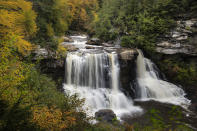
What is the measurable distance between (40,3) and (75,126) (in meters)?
13.9

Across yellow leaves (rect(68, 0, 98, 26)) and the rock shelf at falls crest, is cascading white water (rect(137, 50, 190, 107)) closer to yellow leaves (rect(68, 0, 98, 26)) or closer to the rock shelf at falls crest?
the rock shelf at falls crest

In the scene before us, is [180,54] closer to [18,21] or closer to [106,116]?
[106,116]

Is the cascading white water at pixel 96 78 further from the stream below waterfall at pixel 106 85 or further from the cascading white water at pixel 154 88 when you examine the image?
the cascading white water at pixel 154 88

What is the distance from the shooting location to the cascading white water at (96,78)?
11266mm

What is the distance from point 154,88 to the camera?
13.1 metres

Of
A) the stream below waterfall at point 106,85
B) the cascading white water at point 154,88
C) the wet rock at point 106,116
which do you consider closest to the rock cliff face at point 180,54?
the cascading white water at point 154,88

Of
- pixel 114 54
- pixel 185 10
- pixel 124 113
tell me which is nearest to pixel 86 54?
pixel 114 54

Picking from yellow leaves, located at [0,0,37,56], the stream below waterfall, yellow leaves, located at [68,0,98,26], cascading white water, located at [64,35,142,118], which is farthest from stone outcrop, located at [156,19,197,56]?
yellow leaves, located at [68,0,98,26]

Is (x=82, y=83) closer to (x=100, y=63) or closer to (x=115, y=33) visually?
(x=100, y=63)

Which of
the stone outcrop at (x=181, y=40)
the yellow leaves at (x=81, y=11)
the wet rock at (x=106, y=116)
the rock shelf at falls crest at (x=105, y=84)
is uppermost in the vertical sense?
the yellow leaves at (x=81, y=11)

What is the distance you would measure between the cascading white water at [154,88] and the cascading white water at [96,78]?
7.62ft

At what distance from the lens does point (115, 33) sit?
757 inches

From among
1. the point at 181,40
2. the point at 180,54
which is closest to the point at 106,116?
the point at 180,54

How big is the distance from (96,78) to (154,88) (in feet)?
19.2
